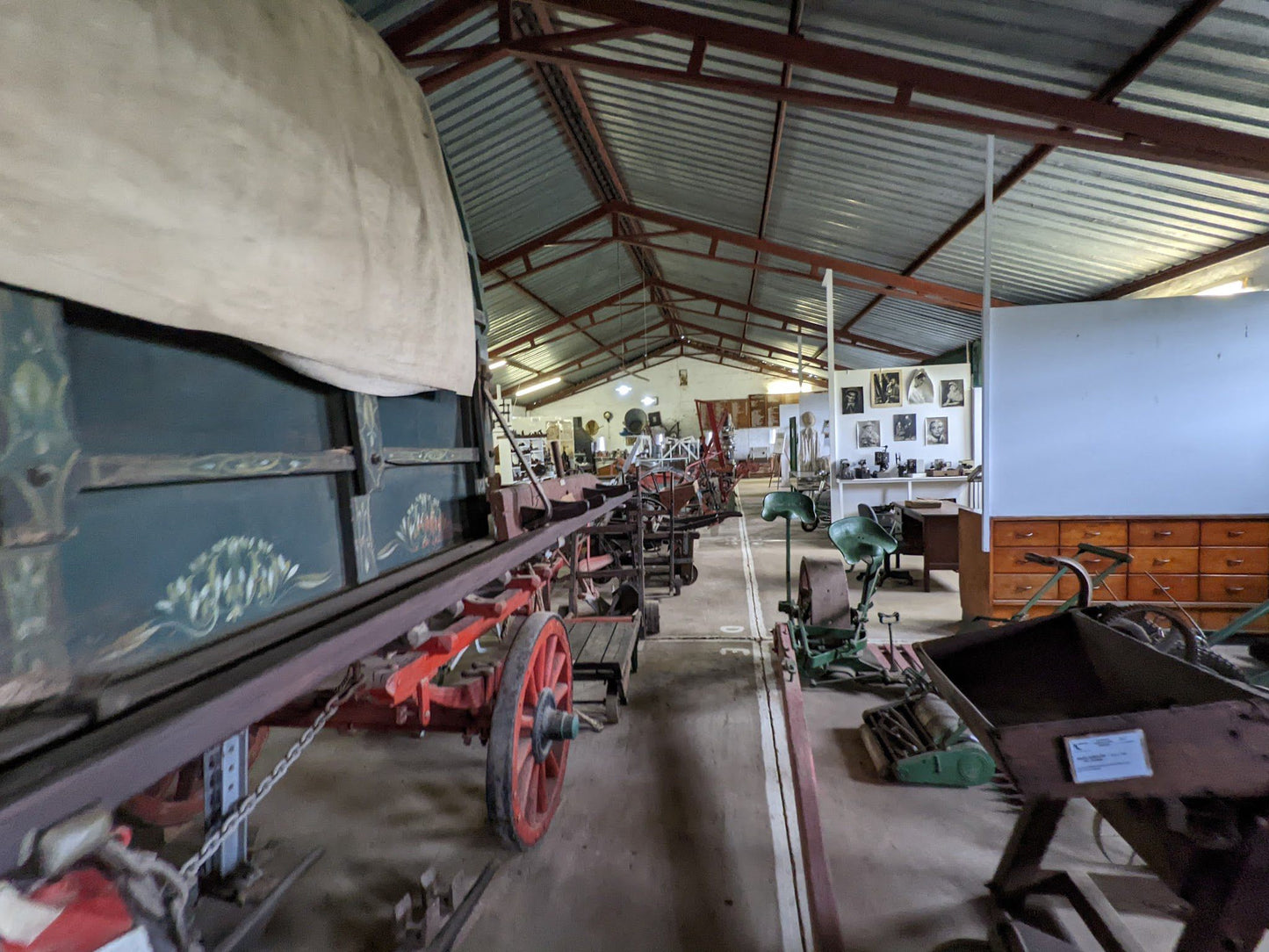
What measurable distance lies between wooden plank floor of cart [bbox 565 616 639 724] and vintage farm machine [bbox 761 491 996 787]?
101 cm

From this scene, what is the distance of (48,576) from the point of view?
83 centimetres

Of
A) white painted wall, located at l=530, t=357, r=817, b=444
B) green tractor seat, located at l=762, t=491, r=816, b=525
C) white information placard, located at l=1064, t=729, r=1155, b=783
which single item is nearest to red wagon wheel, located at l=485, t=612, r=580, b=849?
white information placard, located at l=1064, t=729, r=1155, b=783

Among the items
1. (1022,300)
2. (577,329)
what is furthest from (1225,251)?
(577,329)

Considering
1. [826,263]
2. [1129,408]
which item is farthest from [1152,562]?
[826,263]

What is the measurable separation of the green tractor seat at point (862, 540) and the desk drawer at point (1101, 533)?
1.78m

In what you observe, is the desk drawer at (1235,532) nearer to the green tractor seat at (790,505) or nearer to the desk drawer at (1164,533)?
the desk drawer at (1164,533)

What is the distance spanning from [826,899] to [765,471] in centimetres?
2033

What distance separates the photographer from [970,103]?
413 centimetres

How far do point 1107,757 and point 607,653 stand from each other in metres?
2.72

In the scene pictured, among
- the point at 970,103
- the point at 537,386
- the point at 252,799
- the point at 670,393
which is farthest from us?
the point at 670,393

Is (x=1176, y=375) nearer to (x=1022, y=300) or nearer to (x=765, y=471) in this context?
(x=1022, y=300)

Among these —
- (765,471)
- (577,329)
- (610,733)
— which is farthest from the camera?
(765,471)

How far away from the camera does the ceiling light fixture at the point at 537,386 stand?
20592 millimetres

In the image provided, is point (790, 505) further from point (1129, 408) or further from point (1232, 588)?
point (1232, 588)
